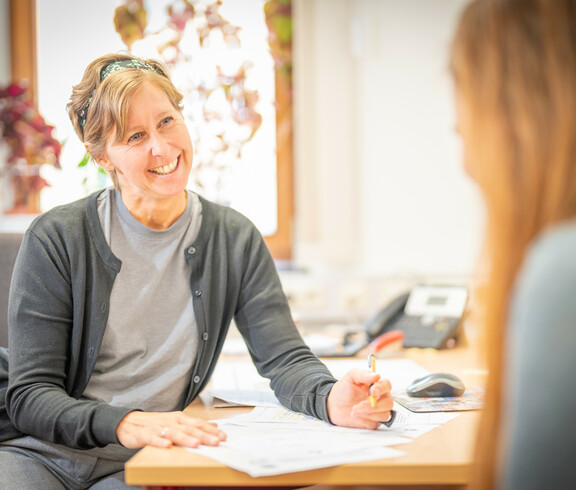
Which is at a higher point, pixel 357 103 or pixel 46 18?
pixel 46 18

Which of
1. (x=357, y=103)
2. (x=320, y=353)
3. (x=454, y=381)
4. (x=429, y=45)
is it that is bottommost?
(x=320, y=353)

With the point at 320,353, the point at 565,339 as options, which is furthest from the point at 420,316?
the point at 565,339

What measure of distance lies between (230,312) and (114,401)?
0.29 m

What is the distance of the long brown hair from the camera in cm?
→ 70

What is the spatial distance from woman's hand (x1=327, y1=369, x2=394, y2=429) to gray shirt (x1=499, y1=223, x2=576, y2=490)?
1.68ft

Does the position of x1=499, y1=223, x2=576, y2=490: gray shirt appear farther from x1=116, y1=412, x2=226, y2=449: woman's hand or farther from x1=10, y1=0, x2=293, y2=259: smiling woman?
x1=10, y1=0, x2=293, y2=259: smiling woman

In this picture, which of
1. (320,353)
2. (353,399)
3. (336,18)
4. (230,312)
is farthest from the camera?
(336,18)

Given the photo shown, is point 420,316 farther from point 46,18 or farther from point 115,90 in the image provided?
point 46,18

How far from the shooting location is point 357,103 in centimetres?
261

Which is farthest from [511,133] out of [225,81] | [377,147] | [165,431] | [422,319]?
[225,81]

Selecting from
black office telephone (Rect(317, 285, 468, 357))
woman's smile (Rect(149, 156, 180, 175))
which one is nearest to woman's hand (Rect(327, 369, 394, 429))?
woman's smile (Rect(149, 156, 180, 175))

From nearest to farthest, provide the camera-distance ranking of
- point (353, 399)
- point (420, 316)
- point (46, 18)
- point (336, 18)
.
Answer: point (353, 399) → point (420, 316) → point (336, 18) → point (46, 18)

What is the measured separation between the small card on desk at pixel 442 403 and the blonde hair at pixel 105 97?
761 millimetres

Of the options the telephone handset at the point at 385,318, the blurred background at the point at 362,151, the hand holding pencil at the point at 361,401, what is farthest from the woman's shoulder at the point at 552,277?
the blurred background at the point at 362,151
